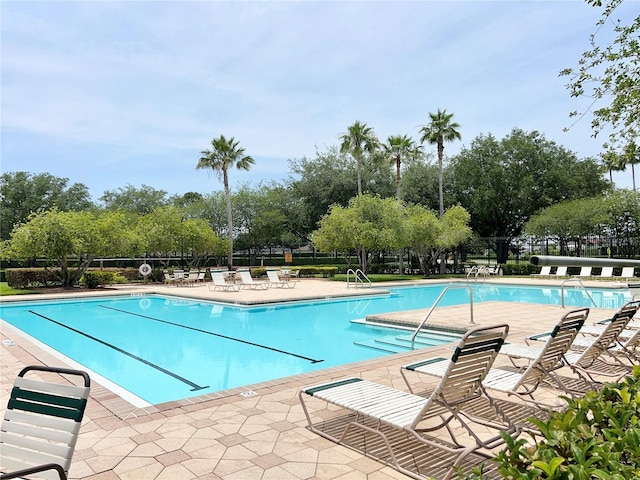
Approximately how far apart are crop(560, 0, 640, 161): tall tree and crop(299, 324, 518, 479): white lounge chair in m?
5.28

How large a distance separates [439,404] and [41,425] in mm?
2519

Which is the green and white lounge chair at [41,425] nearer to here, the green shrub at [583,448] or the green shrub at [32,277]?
the green shrub at [583,448]

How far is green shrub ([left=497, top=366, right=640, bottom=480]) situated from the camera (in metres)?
1.43

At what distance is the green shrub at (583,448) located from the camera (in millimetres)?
1429

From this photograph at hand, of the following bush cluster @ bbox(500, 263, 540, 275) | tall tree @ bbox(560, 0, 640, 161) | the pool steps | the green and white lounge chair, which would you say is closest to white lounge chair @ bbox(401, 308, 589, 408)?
the green and white lounge chair

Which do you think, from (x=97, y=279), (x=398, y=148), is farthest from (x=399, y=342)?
(x=398, y=148)

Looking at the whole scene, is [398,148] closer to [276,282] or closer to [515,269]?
[515,269]

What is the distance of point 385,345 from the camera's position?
32.1 ft

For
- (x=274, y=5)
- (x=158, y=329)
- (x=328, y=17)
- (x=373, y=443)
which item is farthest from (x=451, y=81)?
(x=373, y=443)

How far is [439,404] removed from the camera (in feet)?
11.6

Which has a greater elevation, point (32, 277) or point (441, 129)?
point (441, 129)

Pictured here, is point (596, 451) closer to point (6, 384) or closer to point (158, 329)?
point (6, 384)

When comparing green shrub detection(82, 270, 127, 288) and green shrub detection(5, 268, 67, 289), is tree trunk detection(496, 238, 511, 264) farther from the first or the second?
green shrub detection(5, 268, 67, 289)

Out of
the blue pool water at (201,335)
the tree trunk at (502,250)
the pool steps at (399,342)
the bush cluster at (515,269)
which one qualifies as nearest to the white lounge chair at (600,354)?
the pool steps at (399,342)
